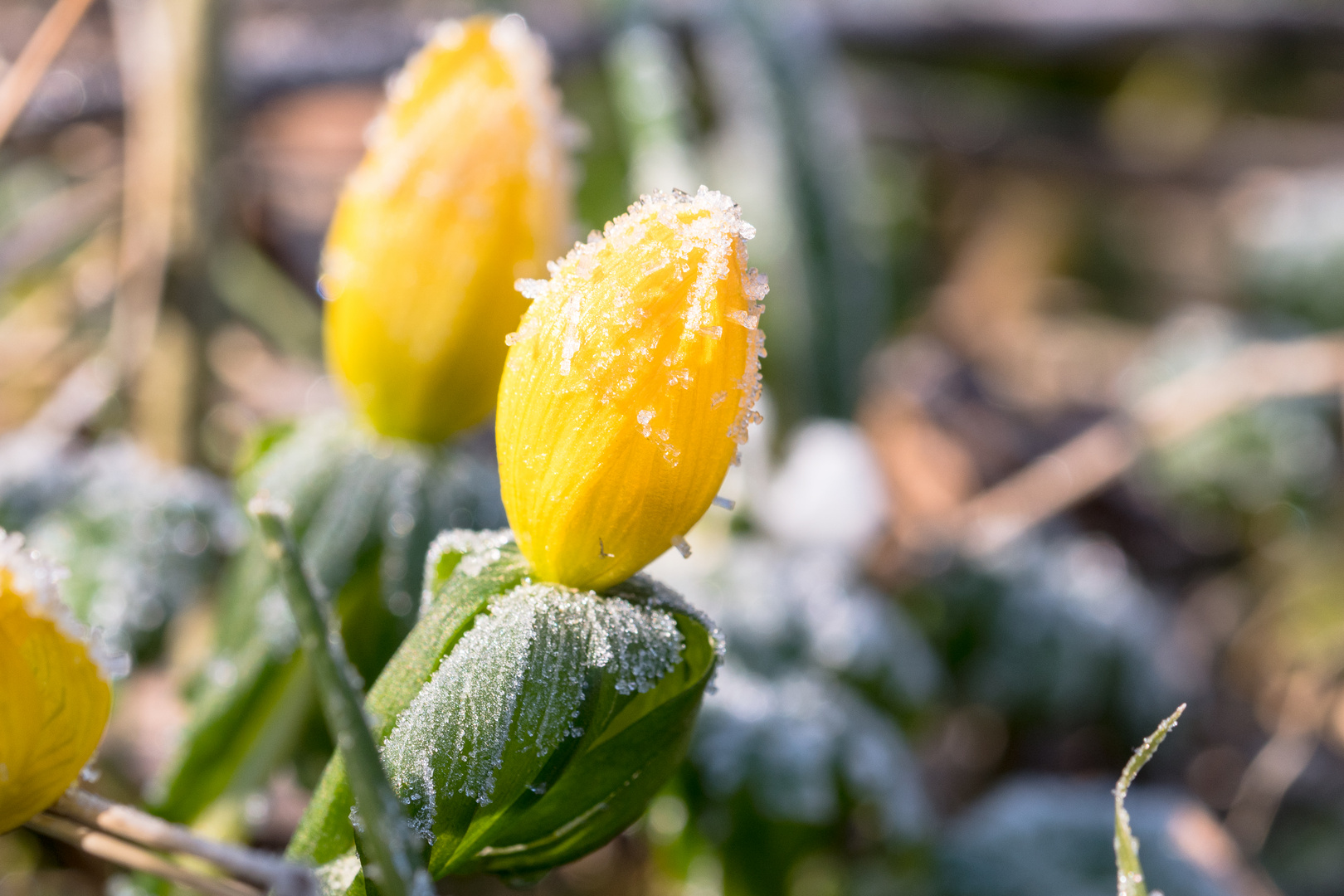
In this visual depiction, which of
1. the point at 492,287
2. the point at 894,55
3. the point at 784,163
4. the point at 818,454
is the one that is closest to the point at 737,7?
the point at 784,163

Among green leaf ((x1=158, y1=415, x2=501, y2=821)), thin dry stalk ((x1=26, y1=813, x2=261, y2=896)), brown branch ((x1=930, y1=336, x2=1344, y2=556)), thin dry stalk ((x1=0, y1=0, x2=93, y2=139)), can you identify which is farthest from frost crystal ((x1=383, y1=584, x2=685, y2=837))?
brown branch ((x1=930, y1=336, x2=1344, y2=556))

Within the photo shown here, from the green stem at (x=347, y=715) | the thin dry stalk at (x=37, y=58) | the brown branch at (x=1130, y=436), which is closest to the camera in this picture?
the green stem at (x=347, y=715)

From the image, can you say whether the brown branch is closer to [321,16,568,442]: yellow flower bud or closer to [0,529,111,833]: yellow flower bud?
[321,16,568,442]: yellow flower bud

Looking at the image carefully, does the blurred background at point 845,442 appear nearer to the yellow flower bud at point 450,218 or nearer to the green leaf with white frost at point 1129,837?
the yellow flower bud at point 450,218

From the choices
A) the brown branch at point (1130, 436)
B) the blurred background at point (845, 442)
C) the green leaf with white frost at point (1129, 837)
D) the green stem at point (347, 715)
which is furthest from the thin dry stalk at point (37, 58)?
the brown branch at point (1130, 436)

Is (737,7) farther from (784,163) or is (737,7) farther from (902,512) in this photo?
(902,512)

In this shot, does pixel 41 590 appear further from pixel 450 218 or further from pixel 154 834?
pixel 450 218
